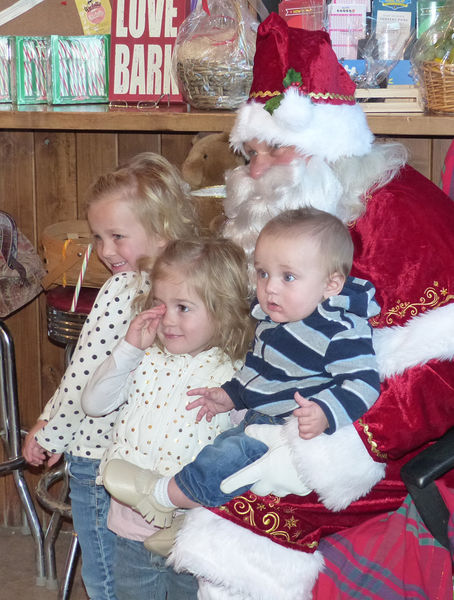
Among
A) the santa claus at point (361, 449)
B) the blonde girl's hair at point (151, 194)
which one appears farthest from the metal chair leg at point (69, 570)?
the blonde girl's hair at point (151, 194)

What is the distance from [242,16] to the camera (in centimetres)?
219

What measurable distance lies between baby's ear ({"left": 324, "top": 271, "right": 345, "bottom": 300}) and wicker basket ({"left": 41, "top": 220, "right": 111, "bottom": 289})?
0.73 metres

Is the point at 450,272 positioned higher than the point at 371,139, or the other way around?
the point at 371,139

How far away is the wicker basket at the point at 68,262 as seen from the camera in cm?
218

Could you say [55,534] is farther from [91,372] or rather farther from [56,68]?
[56,68]

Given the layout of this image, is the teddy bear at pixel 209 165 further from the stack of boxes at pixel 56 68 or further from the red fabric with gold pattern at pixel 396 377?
the red fabric with gold pattern at pixel 396 377

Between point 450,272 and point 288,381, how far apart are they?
0.37 meters

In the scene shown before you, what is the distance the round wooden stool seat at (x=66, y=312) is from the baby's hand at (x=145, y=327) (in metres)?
0.50

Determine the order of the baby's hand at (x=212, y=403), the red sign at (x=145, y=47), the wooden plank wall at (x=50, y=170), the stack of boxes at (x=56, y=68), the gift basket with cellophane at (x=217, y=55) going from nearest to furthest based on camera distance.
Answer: the baby's hand at (x=212, y=403) < the gift basket with cellophane at (x=217, y=55) < the red sign at (x=145, y=47) < the stack of boxes at (x=56, y=68) < the wooden plank wall at (x=50, y=170)

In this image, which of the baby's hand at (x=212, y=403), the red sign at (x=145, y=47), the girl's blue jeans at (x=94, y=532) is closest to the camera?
the baby's hand at (x=212, y=403)

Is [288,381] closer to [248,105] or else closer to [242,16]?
[248,105]

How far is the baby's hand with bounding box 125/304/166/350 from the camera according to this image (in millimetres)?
1722

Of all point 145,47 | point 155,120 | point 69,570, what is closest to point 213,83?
point 155,120

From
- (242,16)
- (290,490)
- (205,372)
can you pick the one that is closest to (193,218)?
(205,372)
